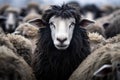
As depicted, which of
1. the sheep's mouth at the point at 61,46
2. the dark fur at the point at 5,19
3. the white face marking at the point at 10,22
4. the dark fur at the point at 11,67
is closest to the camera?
the dark fur at the point at 11,67

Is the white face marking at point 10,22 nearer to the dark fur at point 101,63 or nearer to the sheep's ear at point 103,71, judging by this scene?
the dark fur at point 101,63

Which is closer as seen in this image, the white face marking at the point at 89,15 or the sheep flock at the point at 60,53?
the sheep flock at the point at 60,53

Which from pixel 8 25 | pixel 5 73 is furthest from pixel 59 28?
pixel 8 25

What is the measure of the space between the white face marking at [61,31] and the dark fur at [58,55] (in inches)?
3.6

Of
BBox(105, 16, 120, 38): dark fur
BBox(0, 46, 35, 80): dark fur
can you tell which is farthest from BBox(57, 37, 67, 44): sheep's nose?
BBox(105, 16, 120, 38): dark fur

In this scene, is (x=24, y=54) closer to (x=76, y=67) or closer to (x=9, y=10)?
(x=76, y=67)

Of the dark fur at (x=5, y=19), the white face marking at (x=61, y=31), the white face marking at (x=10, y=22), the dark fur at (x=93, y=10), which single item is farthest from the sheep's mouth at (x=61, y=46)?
the dark fur at (x=93, y=10)

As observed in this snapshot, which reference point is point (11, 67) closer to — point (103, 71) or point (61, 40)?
point (61, 40)

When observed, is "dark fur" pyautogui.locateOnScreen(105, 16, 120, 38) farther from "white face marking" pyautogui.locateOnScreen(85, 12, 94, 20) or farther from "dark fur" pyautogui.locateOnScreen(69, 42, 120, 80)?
"white face marking" pyautogui.locateOnScreen(85, 12, 94, 20)

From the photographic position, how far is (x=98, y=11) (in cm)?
1844

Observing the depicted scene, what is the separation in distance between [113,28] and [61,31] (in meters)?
4.50

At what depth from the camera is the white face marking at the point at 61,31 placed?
721 centimetres

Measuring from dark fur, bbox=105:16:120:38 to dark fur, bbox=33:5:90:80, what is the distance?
12.0 feet

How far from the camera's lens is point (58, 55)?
25.2ft
